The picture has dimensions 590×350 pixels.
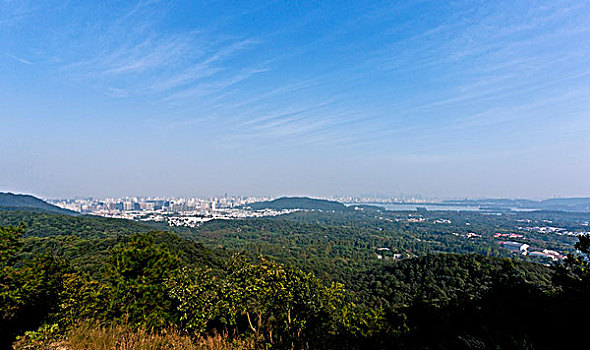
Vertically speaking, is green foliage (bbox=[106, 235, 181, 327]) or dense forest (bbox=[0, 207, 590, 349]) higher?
dense forest (bbox=[0, 207, 590, 349])

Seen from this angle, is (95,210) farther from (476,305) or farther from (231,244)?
(476,305)

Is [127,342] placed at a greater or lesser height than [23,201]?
lesser

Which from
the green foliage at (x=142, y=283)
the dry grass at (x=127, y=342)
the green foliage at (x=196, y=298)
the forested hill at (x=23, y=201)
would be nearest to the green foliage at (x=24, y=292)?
the dry grass at (x=127, y=342)

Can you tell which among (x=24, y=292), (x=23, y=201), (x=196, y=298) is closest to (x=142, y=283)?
(x=24, y=292)

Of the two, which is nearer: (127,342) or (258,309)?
(127,342)

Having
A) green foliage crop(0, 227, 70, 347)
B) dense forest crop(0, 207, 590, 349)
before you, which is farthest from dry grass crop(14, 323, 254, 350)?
green foliage crop(0, 227, 70, 347)

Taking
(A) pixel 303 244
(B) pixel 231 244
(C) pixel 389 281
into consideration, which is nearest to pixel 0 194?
(B) pixel 231 244

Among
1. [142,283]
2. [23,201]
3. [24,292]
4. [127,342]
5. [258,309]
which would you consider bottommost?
[142,283]

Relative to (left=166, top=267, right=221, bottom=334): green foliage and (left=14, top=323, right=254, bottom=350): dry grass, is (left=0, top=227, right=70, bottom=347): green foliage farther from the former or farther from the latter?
(left=166, top=267, right=221, bottom=334): green foliage

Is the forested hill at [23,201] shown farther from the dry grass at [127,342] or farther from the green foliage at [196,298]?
the dry grass at [127,342]

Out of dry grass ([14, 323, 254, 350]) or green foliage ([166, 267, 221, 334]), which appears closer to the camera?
dry grass ([14, 323, 254, 350])

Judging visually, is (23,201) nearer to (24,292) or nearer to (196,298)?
(24,292)
